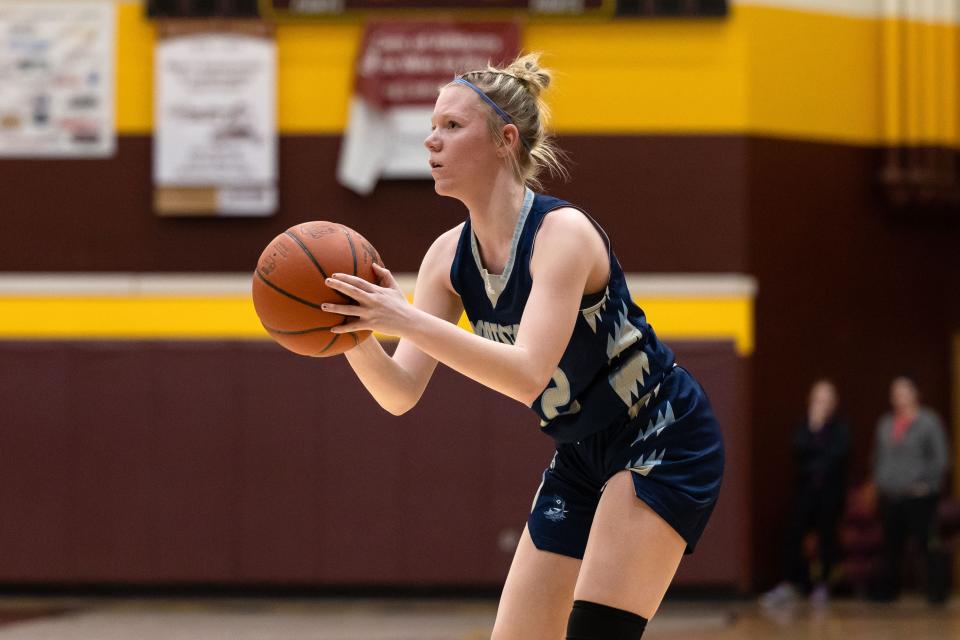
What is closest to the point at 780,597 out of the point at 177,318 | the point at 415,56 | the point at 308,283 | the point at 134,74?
the point at 415,56

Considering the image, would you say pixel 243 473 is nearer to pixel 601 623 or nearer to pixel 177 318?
pixel 177 318

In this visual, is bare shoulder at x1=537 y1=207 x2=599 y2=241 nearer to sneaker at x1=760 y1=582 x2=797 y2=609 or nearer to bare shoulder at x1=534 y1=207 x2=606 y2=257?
bare shoulder at x1=534 y1=207 x2=606 y2=257

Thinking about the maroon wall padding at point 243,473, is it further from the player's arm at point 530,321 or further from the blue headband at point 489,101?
the player's arm at point 530,321

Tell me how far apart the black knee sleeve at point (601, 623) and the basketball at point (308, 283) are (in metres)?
0.79

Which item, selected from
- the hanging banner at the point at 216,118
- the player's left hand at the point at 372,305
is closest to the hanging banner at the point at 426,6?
the hanging banner at the point at 216,118

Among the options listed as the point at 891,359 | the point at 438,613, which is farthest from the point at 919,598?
the point at 438,613

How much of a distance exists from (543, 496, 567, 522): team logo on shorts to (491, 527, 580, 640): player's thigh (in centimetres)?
9

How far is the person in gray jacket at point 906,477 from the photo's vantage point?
8.81 meters

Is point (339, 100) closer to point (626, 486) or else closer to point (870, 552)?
point (870, 552)

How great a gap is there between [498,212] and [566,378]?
419 mm

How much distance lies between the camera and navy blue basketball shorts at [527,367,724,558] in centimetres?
297

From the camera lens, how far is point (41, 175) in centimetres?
921

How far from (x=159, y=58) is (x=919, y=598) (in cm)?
670

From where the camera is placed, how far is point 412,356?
125 inches
